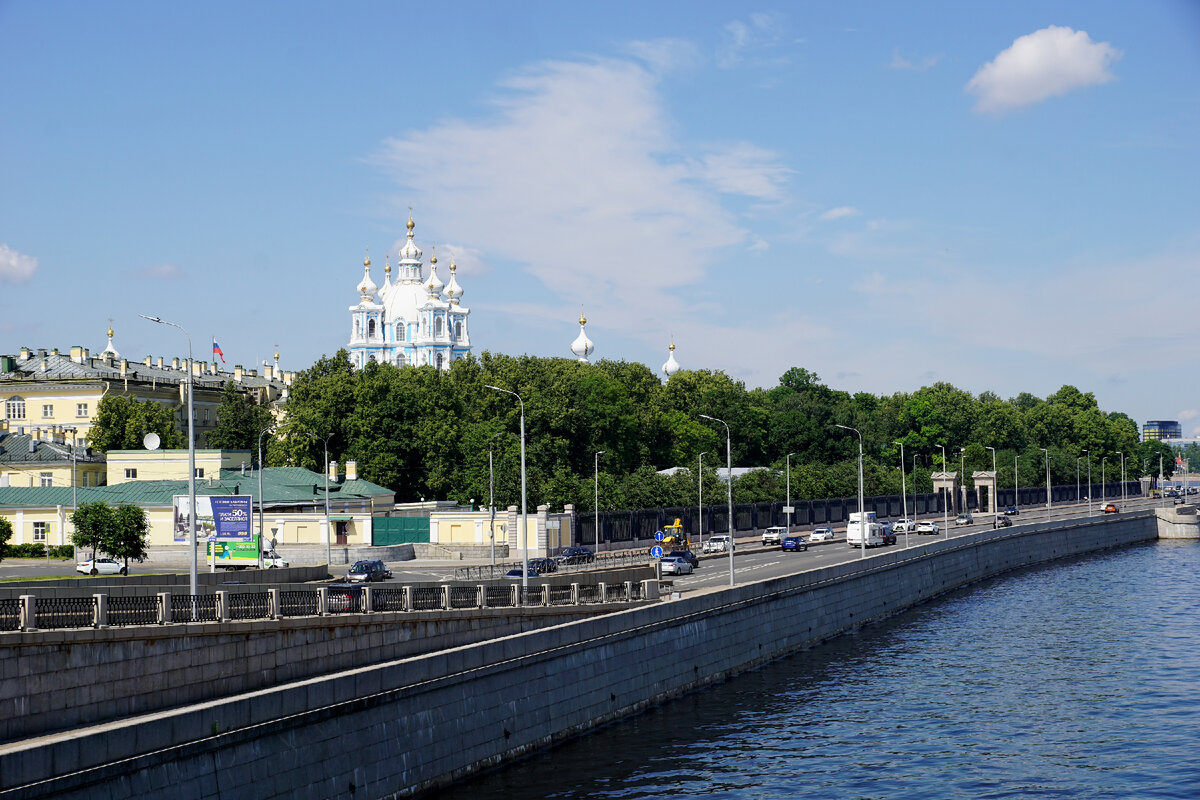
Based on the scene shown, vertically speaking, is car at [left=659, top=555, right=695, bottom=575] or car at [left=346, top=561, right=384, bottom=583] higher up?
car at [left=346, top=561, right=384, bottom=583]

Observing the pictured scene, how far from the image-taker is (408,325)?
193375 millimetres

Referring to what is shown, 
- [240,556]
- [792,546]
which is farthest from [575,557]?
[792,546]

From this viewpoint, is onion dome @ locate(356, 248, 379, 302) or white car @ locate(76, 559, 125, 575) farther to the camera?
onion dome @ locate(356, 248, 379, 302)

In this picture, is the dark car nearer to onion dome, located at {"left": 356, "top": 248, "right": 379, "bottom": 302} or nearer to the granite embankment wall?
the granite embankment wall

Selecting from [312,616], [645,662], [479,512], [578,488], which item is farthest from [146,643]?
[578,488]

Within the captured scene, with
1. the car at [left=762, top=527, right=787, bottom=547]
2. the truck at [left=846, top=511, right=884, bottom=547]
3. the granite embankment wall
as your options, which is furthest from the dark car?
the car at [left=762, top=527, right=787, bottom=547]

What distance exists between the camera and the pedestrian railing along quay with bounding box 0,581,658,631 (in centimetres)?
2823

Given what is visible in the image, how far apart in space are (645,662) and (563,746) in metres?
7.01

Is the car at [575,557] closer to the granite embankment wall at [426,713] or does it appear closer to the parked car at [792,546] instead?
the granite embankment wall at [426,713]

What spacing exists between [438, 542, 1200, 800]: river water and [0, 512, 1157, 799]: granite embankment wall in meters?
1.00

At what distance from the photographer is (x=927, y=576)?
84562 millimetres

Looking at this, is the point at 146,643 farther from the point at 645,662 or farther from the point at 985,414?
the point at 985,414

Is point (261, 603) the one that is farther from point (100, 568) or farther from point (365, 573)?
point (100, 568)

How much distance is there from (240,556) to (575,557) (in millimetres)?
21640
